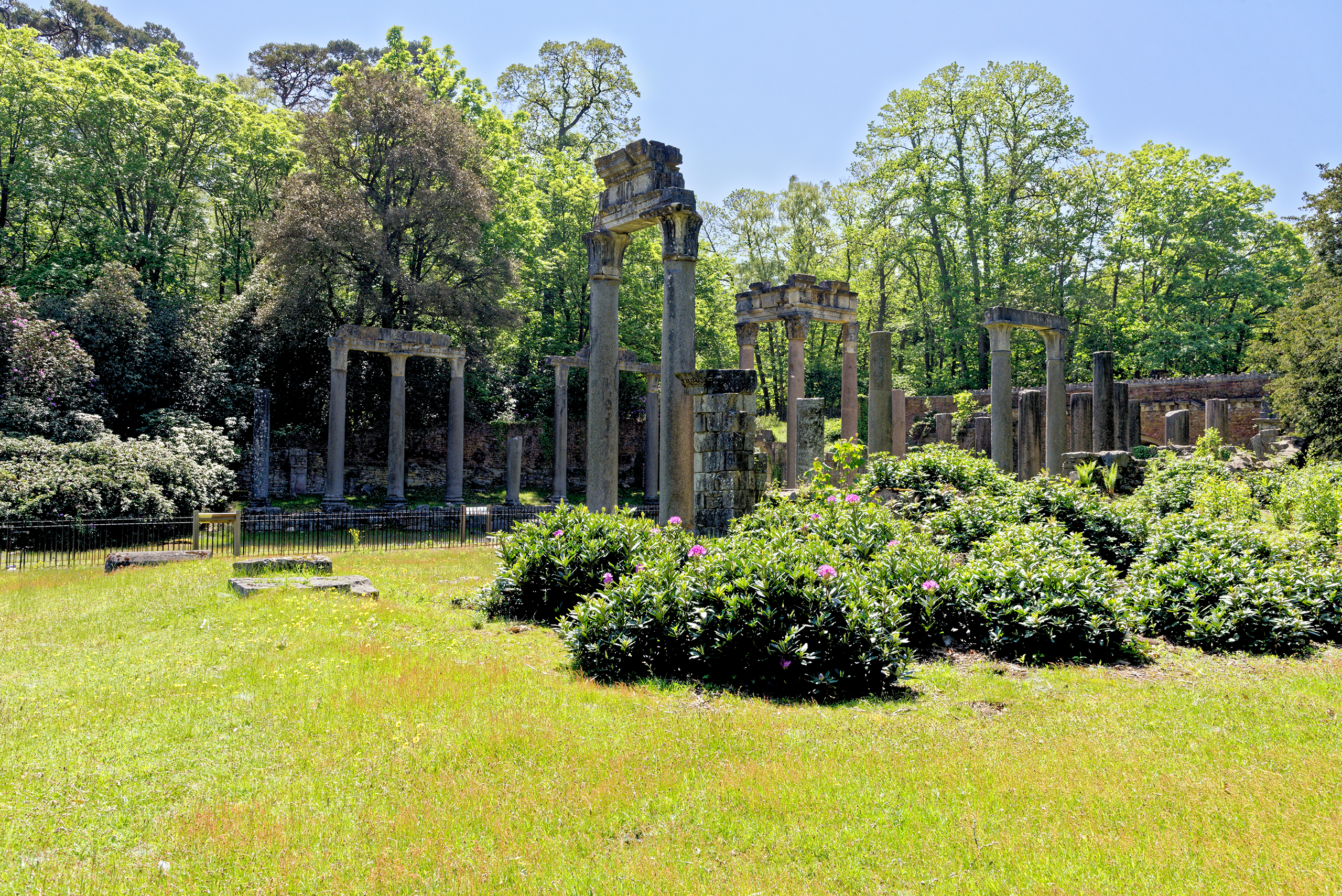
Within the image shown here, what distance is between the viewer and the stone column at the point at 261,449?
2442cm

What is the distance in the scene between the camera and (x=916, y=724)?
5777 mm

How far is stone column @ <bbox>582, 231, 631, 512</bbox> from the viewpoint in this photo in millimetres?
14258

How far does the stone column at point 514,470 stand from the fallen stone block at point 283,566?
41.6 ft

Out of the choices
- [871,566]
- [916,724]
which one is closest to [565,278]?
[871,566]

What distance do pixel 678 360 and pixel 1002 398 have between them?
1042cm

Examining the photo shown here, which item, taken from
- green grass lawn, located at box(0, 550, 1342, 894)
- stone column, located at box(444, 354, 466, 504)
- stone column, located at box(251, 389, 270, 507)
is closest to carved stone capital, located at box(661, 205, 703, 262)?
green grass lawn, located at box(0, 550, 1342, 894)

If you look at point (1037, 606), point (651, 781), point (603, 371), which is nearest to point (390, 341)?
point (603, 371)

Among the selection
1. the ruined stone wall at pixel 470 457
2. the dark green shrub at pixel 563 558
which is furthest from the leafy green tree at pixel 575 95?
the dark green shrub at pixel 563 558

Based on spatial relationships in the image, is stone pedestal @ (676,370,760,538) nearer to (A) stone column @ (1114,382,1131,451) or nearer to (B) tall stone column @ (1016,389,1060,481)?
(B) tall stone column @ (1016,389,1060,481)

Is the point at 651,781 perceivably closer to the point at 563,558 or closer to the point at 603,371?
the point at 563,558

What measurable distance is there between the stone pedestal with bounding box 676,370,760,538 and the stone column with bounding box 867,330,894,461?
28.7ft

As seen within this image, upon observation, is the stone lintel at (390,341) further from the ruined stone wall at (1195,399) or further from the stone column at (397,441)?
the ruined stone wall at (1195,399)

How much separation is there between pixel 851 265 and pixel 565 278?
16749mm

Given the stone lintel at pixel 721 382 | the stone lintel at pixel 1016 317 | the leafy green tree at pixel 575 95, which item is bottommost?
the stone lintel at pixel 721 382
